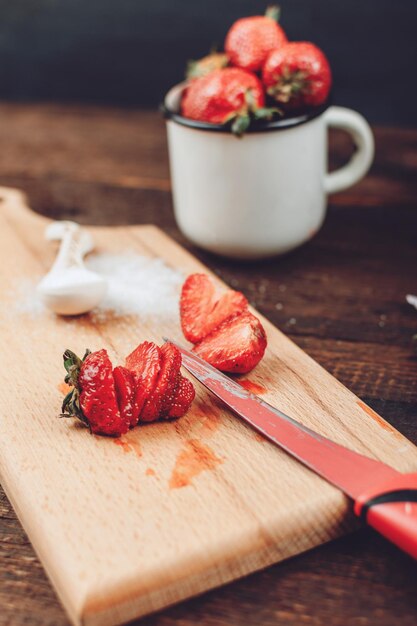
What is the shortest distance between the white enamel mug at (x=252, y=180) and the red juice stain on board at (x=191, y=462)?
1.64 feet

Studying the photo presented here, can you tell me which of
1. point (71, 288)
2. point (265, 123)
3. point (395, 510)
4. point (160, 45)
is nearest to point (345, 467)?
point (395, 510)

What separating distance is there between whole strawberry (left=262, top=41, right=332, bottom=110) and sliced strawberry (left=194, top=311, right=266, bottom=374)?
42 cm

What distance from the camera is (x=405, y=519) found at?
687 millimetres

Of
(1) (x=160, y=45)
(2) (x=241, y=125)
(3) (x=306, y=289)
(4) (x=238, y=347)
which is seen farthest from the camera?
(1) (x=160, y=45)

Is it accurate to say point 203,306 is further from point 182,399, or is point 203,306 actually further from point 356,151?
point 356,151

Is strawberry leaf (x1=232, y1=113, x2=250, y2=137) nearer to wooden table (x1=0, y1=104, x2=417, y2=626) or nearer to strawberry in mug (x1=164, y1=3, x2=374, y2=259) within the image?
strawberry in mug (x1=164, y1=3, x2=374, y2=259)

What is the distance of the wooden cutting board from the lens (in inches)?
26.7

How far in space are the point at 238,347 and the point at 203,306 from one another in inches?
4.8

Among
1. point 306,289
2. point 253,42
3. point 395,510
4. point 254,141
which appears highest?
point 253,42

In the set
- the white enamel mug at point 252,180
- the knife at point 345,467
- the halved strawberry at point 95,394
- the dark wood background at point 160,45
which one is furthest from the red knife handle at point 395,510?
the dark wood background at point 160,45

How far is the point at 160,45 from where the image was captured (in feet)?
7.09

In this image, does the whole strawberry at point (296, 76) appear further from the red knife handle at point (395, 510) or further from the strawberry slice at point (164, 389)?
the red knife handle at point (395, 510)

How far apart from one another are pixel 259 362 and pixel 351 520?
0.28 meters

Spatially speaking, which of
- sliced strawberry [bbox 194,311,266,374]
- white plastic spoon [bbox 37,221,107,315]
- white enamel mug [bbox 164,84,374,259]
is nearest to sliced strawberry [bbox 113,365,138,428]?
sliced strawberry [bbox 194,311,266,374]
